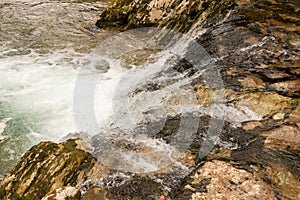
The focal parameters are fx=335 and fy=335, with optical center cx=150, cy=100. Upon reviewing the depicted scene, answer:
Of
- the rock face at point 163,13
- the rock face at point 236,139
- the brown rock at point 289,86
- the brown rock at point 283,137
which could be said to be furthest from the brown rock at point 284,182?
the rock face at point 163,13

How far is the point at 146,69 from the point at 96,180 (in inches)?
181

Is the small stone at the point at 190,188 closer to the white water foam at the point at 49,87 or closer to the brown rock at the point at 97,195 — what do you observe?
the brown rock at the point at 97,195

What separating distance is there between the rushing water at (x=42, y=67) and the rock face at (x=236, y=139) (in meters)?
1.59

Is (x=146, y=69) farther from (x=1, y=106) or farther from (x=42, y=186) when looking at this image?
(x=42, y=186)

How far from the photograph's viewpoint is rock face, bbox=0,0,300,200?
10.9ft

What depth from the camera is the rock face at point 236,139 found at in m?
3.32

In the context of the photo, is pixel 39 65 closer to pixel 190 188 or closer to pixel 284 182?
pixel 190 188

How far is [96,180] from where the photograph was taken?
366 cm

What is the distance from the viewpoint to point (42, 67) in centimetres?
882

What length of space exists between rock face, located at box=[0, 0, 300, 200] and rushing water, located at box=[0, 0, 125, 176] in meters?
1.59

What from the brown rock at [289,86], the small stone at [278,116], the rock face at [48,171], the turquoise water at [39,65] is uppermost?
the brown rock at [289,86]

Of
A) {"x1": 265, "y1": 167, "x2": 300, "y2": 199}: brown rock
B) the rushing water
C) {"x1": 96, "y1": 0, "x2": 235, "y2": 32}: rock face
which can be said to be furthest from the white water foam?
{"x1": 265, "y1": 167, "x2": 300, "y2": 199}: brown rock

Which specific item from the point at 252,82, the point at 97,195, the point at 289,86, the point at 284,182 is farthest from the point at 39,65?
the point at 284,182

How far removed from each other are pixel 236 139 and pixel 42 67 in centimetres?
632
